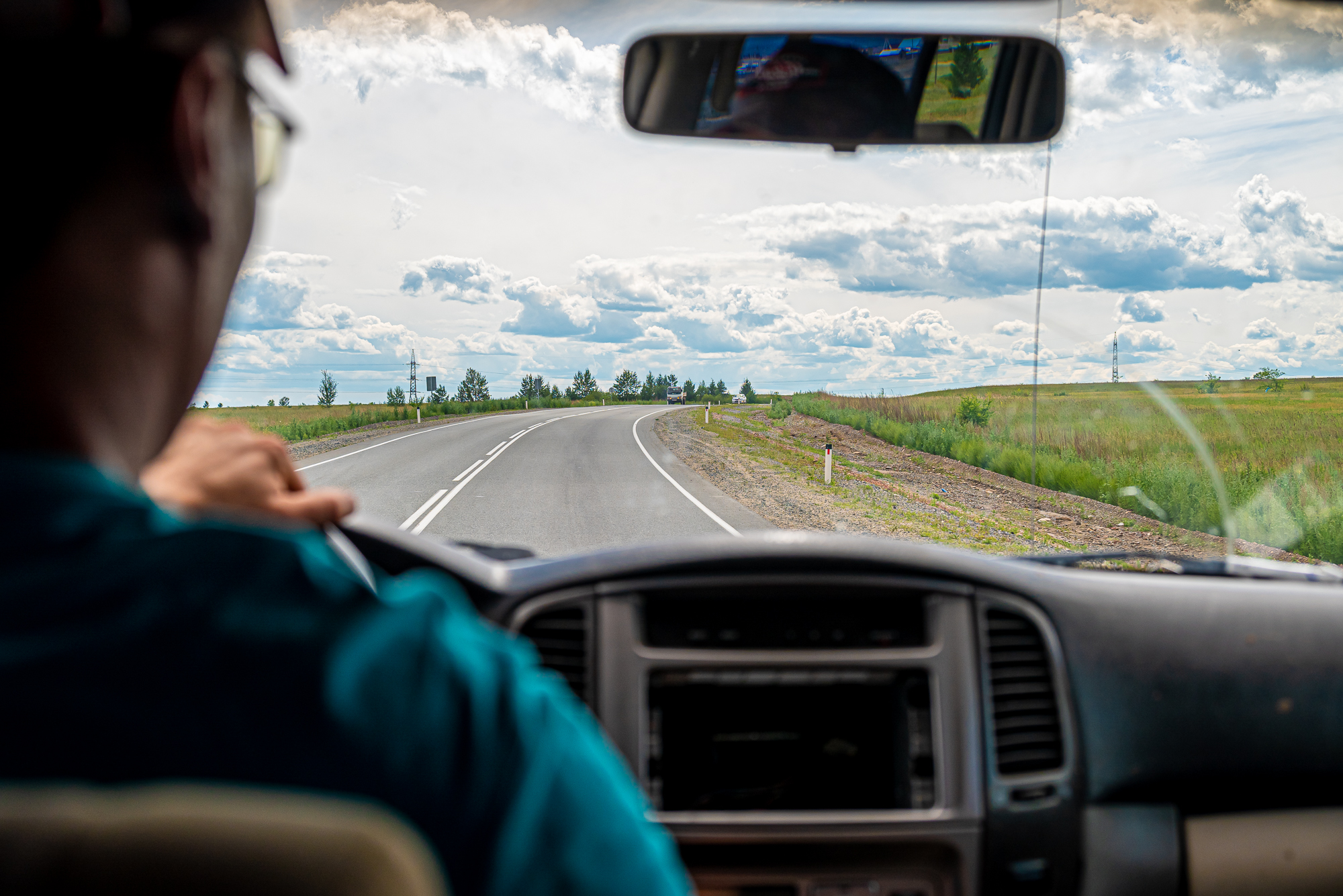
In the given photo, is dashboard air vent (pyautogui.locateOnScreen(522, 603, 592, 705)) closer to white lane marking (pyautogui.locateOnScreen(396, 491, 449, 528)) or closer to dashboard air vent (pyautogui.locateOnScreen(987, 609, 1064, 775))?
dashboard air vent (pyautogui.locateOnScreen(987, 609, 1064, 775))

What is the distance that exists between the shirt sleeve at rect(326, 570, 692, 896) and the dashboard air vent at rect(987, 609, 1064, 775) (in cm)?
202

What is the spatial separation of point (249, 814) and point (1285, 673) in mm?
3108

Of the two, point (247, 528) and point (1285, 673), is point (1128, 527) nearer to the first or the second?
point (1285, 673)

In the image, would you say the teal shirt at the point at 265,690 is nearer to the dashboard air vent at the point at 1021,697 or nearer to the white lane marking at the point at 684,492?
the dashboard air vent at the point at 1021,697

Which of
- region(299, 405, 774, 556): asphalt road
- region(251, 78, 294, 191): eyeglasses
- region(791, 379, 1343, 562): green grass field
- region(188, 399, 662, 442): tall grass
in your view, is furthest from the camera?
region(299, 405, 774, 556): asphalt road

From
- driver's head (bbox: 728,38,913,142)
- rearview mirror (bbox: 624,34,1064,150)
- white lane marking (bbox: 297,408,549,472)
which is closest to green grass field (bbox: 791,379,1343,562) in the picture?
rearview mirror (bbox: 624,34,1064,150)

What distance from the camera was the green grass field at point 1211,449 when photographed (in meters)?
3.35

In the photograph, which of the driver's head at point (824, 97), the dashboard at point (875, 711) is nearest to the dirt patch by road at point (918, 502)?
the dashboard at point (875, 711)

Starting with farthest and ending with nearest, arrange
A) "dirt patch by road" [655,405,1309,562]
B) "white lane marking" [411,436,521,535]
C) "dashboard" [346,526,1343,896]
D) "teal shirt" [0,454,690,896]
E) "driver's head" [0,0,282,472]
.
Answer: "white lane marking" [411,436,521,535] < "dirt patch by road" [655,405,1309,562] < "dashboard" [346,526,1343,896] < "driver's head" [0,0,282,472] < "teal shirt" [0,454,690,896]

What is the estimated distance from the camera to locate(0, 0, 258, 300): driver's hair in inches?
30.3

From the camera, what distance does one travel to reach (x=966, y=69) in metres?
2.63

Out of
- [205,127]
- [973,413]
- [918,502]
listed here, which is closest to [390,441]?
[918,502]

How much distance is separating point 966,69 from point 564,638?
1.98 m

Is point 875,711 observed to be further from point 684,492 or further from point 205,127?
point 684,492
